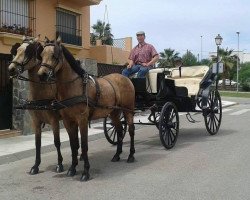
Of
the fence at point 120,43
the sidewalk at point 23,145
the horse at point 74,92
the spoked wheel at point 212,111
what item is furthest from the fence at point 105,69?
the fence at point 120,43

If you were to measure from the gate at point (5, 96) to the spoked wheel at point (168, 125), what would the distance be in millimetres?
4628

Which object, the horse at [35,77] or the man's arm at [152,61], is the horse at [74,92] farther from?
the man's arm at [152,61]

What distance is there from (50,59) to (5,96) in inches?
221

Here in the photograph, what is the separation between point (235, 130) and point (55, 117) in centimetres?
731

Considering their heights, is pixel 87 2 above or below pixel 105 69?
above

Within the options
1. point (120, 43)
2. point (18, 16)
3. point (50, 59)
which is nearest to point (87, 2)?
point (18, 16)

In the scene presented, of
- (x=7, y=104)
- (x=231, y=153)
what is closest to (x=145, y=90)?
(x=231, y=153)

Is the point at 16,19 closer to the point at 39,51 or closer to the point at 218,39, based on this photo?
the point at 39,51

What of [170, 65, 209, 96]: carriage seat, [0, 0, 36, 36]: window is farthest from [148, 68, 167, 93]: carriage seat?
[0, 0, 36, 36]: window

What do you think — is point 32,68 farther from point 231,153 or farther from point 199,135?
point 199,135

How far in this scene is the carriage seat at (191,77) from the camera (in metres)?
11.8

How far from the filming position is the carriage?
9867 mm

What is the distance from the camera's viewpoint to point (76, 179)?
7102mm

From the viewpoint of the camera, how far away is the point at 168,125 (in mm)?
9797
